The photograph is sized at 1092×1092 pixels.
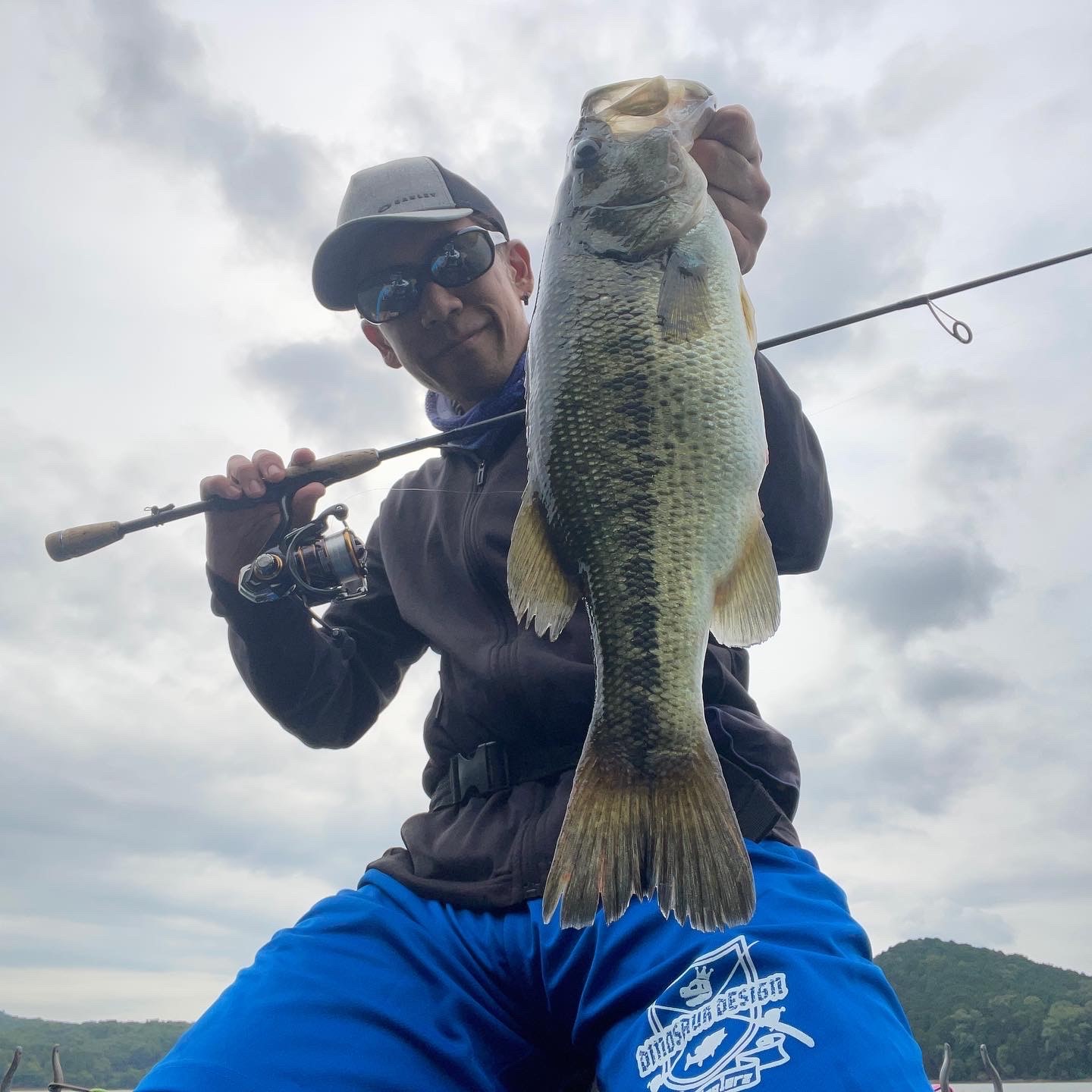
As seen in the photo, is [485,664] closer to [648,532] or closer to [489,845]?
[489,845]

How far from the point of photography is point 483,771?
2.56 m

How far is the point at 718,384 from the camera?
2.02 m

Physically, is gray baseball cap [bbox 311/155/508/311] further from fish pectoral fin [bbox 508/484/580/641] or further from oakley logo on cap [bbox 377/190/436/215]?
fish pectoral fin [bbox 508/484/580/641]

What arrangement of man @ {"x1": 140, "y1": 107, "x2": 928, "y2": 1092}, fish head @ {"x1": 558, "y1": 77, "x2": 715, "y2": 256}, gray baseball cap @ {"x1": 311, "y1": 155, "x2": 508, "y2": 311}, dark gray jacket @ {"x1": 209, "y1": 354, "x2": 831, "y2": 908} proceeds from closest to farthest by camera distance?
man @ {"x1": 140, "y1": 107, "x2": 928, "y2": 1092} < fish head @ {"x1": 558, "y1": 77, "x2": 715, "y2": 256} < dark gray jacket @ {"x1": 209, "y1": 354, "x2": 831, "y2": 908} < gray baseball cap @ {"x1": 311, "y1": 155, "x2": 508, "y2": 311}

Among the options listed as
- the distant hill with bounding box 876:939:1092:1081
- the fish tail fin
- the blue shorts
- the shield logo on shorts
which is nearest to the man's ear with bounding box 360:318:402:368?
the blue shorts

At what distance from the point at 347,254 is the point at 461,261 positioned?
0.46 m

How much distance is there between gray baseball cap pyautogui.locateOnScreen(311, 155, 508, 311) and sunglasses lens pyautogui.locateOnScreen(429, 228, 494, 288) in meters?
0.10

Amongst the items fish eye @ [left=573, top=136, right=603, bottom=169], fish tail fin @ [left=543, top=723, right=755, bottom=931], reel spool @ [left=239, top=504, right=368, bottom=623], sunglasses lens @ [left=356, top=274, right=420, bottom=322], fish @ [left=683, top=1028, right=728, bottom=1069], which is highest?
sunglasses lens @ [left=356, top=274, right=420, bottom=322]

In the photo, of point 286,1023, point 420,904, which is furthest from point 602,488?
point 286,1023

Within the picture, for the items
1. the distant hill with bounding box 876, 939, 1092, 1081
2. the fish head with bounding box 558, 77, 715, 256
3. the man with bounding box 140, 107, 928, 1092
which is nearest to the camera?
the man with bounding box 140, 107, 928, 1092

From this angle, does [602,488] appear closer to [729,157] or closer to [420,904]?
[729,157]

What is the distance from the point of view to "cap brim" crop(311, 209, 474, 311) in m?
3.18

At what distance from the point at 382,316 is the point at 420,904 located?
1.92 meters

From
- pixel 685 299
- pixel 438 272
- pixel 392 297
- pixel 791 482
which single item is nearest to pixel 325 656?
pixel 392 297
